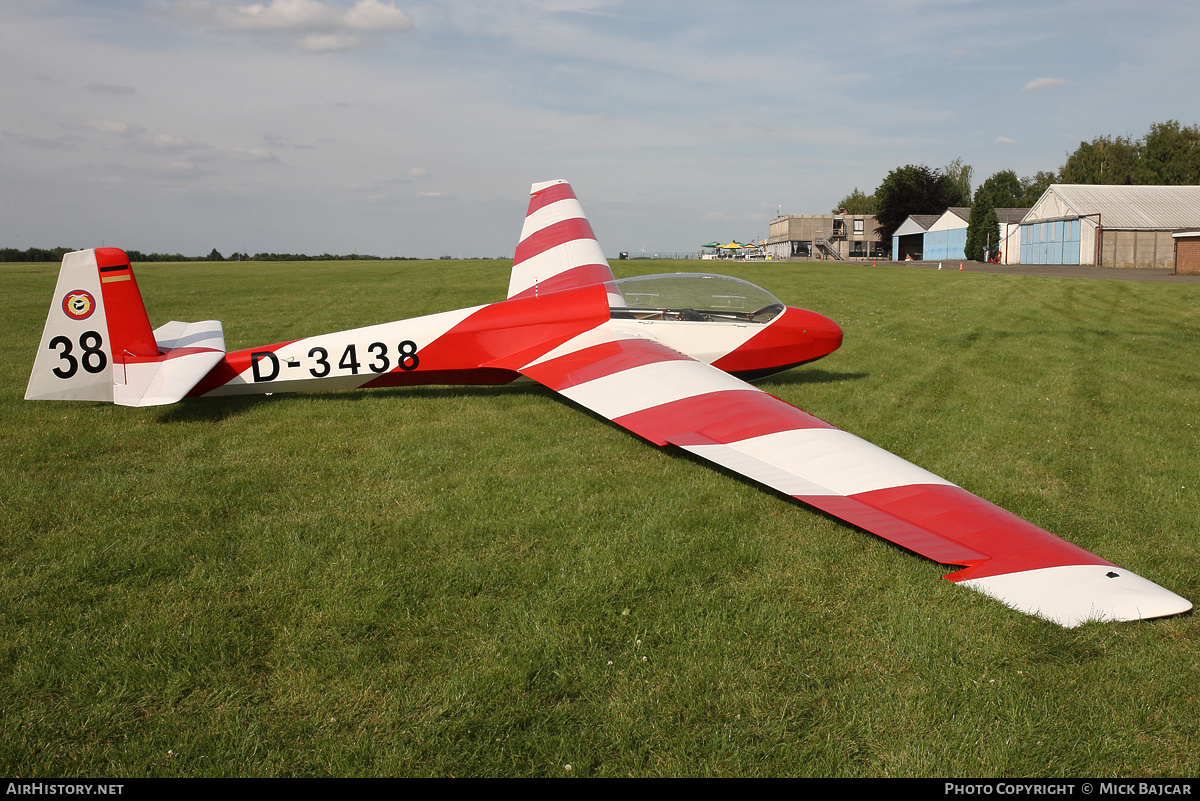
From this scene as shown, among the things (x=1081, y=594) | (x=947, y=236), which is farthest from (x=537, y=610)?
(x=947, y=236)

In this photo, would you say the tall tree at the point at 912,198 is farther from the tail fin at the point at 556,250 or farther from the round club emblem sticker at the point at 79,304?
the round club emblem sticker at the point at 79,304

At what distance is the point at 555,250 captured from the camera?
13.1 m

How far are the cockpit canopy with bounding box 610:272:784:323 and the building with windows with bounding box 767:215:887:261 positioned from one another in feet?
272

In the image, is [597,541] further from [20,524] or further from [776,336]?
[776,336]

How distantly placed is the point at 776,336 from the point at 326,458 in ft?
19.6

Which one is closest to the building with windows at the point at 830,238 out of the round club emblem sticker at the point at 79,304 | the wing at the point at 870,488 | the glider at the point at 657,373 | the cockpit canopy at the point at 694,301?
the cockpit canopy at the point at 694,301

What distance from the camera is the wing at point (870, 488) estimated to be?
11.9ft

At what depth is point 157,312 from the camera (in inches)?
707

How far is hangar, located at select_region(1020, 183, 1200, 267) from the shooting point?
150ft

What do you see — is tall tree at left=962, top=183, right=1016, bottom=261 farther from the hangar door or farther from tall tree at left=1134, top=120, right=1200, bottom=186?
tall tree at left=1134, top=120, right=1200, bottom=186

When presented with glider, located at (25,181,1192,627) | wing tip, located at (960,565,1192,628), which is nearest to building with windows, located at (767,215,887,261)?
glider, located at (25,181,1192,627)

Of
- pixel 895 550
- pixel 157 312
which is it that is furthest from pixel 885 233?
pixel 895 550

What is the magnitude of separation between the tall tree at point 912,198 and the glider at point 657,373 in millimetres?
83493

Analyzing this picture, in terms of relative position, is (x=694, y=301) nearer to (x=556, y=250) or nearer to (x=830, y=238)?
(x=556, y=250)
